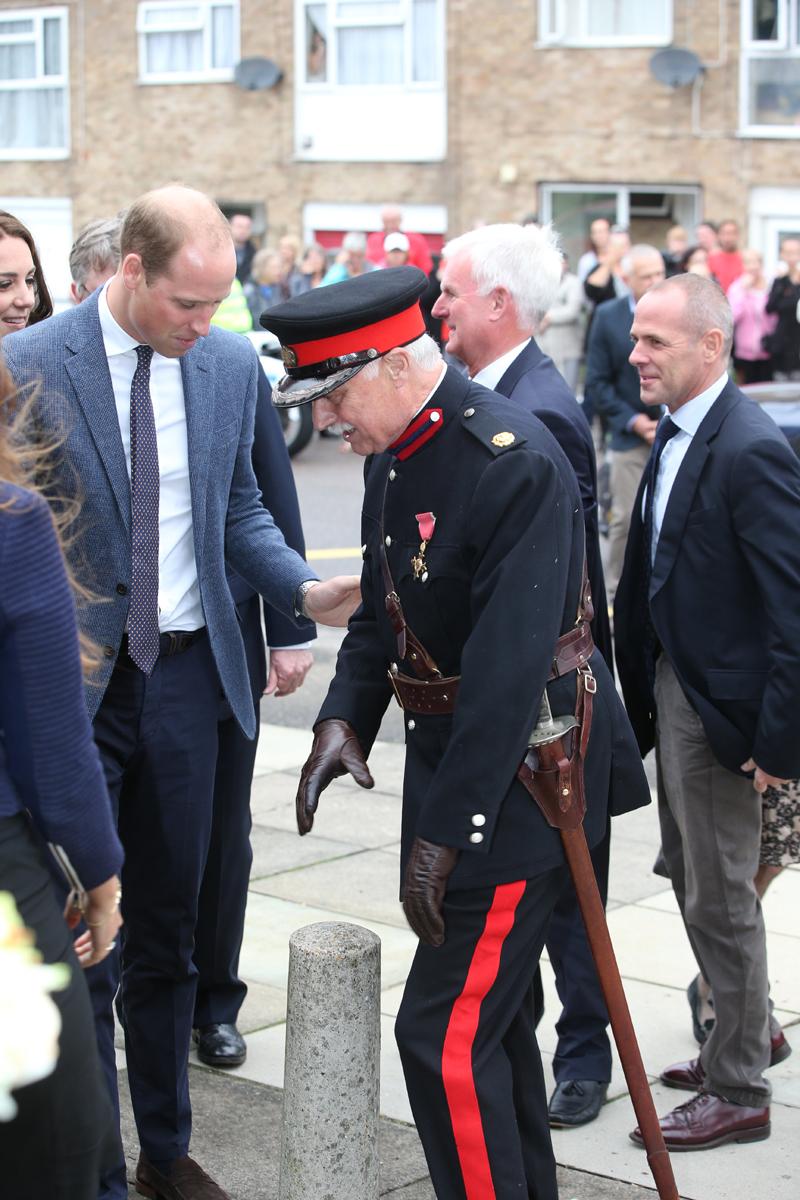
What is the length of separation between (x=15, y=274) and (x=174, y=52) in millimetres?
26102

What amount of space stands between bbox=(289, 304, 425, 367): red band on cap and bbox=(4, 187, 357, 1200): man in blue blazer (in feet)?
1.17

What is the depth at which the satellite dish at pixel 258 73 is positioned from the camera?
91.4 ft

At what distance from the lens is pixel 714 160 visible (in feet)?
80.7

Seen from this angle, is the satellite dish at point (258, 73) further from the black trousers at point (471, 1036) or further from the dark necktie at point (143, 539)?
the black trousers at point (471, 1036)

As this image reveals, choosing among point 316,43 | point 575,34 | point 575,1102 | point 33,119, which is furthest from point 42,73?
point 575,1102

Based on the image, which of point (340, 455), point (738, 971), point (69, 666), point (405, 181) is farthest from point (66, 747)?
point (405, 181)

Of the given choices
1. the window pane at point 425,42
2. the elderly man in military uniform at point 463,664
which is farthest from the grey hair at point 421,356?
the window pane at point 425,42

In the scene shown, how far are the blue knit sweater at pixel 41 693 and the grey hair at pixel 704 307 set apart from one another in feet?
7.27

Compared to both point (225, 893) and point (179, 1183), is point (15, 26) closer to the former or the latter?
point (225, 893)

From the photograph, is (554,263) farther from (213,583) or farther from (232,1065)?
(232,1065)

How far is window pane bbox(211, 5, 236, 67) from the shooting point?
28.7m

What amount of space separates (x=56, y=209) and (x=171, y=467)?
2860 cm

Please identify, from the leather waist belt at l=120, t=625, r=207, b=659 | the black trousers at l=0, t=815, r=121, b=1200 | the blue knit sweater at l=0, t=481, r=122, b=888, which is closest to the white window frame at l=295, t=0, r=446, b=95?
the leather waist belt at l=120, t=625, r=207, b=659

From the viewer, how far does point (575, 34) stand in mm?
25375
